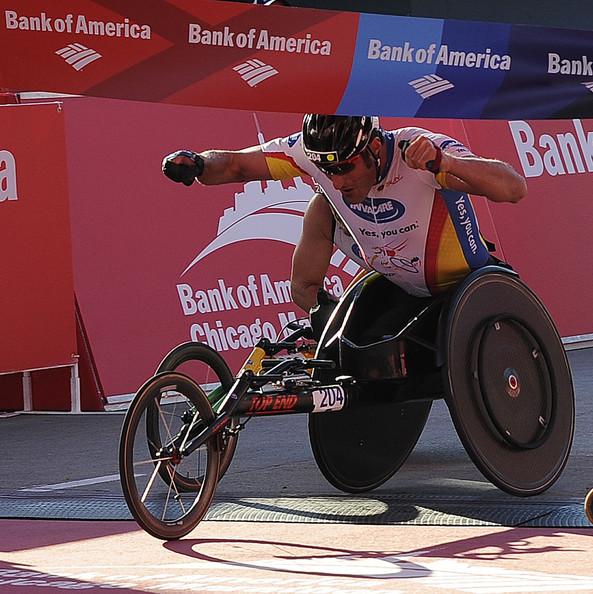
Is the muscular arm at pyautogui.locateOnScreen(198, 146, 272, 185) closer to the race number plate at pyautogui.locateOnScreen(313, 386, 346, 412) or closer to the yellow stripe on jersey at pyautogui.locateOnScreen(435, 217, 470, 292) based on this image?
the yellow stripe on jersey at pyautogui.locateOnScreen(435, 217, 470, 292)

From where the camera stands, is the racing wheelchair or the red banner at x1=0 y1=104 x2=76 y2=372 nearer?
the racing wheelchair

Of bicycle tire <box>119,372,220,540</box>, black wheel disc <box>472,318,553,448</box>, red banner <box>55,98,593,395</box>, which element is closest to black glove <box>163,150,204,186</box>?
bicycle tire <box>119,372,220,540</box>

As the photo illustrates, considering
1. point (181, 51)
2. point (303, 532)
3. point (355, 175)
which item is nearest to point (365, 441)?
point (303, 532)

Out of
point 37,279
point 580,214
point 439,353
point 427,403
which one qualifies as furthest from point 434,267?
point 580,214

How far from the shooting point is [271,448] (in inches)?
338

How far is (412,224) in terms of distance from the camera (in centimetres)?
667

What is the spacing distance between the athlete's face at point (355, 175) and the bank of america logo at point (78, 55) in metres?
1.11

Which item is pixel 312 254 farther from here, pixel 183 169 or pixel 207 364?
pixel 183 169

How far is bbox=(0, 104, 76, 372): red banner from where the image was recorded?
9961 millimetres

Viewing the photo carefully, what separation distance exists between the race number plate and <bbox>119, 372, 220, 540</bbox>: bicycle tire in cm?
49

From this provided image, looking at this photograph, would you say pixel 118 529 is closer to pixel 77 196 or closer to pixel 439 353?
pixel 439 353

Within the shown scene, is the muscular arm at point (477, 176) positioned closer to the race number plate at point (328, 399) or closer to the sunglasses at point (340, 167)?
the sunglasses at point (340, 167)

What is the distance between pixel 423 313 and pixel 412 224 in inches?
15.5

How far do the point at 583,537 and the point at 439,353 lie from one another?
41.6 inches
